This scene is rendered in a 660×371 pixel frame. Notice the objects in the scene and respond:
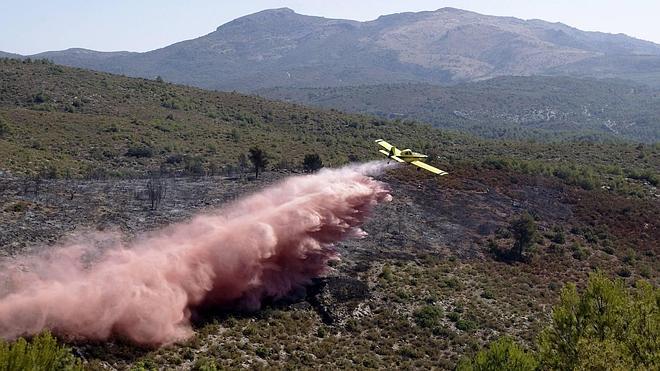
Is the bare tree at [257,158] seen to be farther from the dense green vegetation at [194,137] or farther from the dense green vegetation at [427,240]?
the dense green vegetation at [194,137]

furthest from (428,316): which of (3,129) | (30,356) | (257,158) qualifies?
(3,129)

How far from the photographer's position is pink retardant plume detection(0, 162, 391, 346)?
3425 centimetres

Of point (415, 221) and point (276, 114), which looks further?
point (276, 114)

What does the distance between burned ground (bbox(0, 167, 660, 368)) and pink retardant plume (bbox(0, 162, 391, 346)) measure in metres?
1.39

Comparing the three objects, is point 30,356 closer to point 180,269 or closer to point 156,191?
point 180,269

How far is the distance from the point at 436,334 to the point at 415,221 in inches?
813

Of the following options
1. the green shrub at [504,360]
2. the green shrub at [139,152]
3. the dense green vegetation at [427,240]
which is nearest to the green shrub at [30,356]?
the dense green vegetation at [427,240]

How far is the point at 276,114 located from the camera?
165000 mm

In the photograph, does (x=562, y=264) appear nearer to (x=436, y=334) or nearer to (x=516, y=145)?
(x=436, y=334)

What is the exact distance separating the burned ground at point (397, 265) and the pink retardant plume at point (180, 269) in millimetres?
1387

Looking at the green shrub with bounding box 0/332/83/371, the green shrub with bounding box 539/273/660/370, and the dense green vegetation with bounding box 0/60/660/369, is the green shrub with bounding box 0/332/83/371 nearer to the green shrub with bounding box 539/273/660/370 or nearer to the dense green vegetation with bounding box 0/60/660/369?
the dense green vegetation with bounding box 0/60/660/369

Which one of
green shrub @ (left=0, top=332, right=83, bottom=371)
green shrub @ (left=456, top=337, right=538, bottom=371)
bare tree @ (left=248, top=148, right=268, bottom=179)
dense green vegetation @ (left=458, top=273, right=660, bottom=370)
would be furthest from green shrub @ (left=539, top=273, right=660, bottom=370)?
bare tree @ (left=248, top=148, right=268, bottom=179)

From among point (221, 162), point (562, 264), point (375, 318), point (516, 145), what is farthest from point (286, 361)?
point (516, 145)

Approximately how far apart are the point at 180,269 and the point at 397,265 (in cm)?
2211
